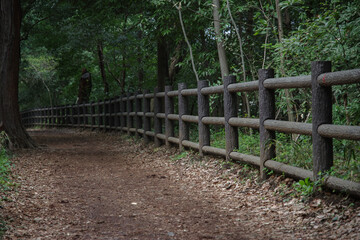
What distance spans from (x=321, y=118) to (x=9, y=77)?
8.56 metres

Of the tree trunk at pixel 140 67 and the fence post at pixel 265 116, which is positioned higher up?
the tree trunk at pixel 140 67

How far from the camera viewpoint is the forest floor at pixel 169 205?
13.7ft

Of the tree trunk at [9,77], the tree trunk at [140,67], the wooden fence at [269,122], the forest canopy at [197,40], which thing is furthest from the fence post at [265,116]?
the tree trunk at [140,67]

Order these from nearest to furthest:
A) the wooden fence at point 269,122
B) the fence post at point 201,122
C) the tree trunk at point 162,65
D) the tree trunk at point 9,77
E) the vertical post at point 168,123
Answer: the wooden fence at point 269,122 → the fence post at point 201,122 → the vertical post at point 168,123 → the tree trunk at point 9,77 → the tree trunk at point 162,65

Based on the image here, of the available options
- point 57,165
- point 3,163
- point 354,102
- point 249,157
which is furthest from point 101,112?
point 354,102

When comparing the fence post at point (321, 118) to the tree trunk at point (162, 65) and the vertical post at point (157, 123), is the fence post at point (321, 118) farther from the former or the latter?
the tree trunk at point (162, 65)

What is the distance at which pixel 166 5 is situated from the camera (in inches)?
456

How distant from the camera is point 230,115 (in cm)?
718

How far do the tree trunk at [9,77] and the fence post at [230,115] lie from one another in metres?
5.89

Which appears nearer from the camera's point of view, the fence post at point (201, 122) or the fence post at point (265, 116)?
the fence post at point (265, 116)

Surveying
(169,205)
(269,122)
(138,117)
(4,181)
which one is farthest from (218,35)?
(4,181)

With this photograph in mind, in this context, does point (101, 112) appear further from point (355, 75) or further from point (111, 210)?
point (355, 75)

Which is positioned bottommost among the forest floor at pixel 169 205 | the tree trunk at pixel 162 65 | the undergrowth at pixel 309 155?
the forest floor at pixel 169 205

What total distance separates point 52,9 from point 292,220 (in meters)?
13.4
